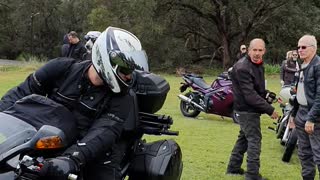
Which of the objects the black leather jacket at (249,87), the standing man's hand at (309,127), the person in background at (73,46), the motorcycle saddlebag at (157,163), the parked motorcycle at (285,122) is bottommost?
the parked motorcycle at (285,122)

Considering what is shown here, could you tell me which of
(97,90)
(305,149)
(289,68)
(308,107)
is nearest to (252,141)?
(305,149)

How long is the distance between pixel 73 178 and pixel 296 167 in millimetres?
5222

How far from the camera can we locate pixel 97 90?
121 inches

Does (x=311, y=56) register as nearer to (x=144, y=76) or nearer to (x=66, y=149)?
(x=144, y=76)

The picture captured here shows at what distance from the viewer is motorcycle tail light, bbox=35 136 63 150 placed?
2.38m

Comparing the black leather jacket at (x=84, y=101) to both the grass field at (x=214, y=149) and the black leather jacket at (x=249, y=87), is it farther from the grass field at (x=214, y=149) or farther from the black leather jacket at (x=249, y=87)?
the grass field at (x=214, y=149)

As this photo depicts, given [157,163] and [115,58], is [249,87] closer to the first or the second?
[157,163]

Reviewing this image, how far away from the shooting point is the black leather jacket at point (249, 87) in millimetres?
5891

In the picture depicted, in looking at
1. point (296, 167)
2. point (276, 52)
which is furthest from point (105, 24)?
point (296, 167)

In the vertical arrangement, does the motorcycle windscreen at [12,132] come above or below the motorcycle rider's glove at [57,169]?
above

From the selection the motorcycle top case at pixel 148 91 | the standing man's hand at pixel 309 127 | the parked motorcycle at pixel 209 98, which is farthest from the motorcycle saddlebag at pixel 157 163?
the parked motorcycle at pixel 209 98

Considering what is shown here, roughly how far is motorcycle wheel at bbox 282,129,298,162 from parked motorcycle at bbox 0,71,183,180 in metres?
3.55

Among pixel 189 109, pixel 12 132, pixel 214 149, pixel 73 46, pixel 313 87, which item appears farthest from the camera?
pixel 189 109

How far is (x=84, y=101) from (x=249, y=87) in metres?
3.20
